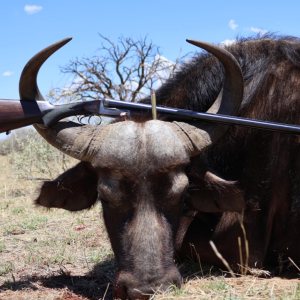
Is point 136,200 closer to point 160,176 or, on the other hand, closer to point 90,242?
point 160,176

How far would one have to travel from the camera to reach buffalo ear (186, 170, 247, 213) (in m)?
4.02

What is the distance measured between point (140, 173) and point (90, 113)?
44.8 inches

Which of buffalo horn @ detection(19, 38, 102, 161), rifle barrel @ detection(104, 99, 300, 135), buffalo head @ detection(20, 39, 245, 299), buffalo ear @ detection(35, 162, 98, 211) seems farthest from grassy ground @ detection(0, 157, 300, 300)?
rifle barrel @ detection(104, 99, 300, 135)

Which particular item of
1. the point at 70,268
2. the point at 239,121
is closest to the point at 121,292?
the point at 70,268

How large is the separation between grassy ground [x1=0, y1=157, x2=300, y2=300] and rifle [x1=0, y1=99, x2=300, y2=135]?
2.47ft

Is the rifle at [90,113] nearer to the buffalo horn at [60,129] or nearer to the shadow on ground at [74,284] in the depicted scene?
the buffalo horn at [60,129]

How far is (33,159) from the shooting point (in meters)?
12.3

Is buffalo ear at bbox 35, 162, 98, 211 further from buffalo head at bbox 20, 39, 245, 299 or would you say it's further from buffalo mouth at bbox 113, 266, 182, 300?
buffalo mouth at bbox 113, 266, 182, 300

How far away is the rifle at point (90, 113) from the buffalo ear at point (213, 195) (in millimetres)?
606

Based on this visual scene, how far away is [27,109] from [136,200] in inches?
62.5

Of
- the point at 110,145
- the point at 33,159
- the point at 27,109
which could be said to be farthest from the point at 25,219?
the point at 33,159

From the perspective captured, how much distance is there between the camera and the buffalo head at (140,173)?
3271mm

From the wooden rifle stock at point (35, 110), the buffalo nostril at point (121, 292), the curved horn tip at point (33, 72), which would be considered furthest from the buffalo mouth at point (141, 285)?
the curved horn tip at point (33, 72)

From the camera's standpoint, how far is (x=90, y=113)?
421 centimetres
